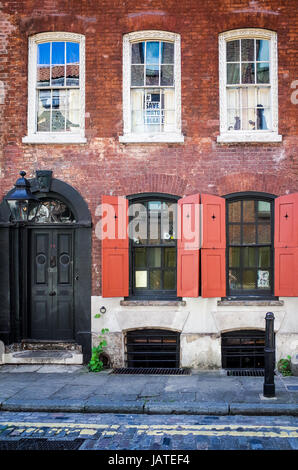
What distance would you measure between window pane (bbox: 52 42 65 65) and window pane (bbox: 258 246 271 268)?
5.90m

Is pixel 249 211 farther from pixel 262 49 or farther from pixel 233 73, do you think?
pixel 262 49

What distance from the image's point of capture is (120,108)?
8953mm

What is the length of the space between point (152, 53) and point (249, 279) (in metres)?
5.26

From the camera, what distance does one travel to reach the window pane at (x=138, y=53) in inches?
358

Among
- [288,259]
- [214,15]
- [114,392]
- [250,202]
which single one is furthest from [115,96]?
[114,392]

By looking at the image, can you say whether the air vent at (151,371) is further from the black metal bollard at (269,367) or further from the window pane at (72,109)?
the window pane at (72,109)

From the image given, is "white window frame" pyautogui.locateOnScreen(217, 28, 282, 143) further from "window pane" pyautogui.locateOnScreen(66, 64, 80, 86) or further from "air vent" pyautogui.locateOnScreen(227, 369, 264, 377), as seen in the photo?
"air vent" pyautogui.locateOnScreen(227, 369, 264, 377)

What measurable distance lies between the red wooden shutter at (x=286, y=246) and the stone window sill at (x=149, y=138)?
7.96ft

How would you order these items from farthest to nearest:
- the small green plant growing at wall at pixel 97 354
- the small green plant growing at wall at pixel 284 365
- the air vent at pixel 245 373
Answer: the small green plant growing at wall at pixel 97 354, the small green plant growing at wall at pixel 284 365, the air vent at pixel 245 373

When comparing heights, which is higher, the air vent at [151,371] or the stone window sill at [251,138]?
the stone window sill at [251,138]

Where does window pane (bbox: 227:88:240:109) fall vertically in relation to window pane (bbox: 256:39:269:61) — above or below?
below

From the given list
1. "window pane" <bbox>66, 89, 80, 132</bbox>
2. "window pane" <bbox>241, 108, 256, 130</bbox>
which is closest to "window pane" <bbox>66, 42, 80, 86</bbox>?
"window pane" <bbox>66, 89, 80, 132</bbox>

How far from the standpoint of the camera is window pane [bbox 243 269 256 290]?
8.92m

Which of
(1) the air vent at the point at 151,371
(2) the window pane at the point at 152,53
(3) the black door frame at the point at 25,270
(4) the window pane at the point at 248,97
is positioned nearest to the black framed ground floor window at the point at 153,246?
(3) the black door frame at the point at 25,270
